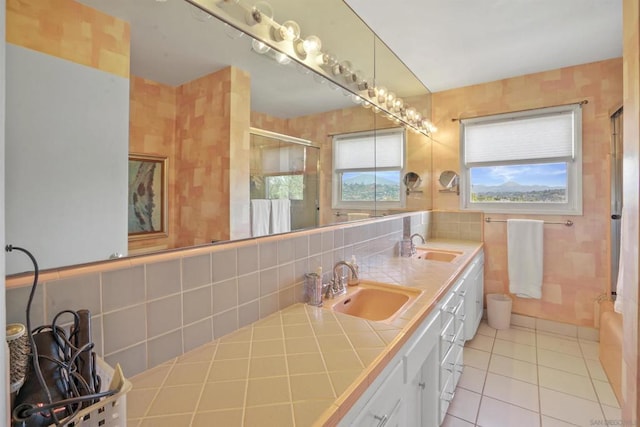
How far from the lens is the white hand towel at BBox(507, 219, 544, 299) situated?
278cm

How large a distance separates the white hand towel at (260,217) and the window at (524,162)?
265cm

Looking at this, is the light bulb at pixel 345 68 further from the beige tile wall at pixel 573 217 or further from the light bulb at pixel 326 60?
the beige tile wall at pixel 573 217

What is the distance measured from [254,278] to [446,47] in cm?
240

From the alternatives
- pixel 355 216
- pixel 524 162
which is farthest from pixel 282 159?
pixel 524 162

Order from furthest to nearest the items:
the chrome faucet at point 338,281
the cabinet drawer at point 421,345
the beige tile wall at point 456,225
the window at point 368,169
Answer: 1. the beige tile wall at point 456,225
2. the window at point 368,169
3. the chrome faucet at point 338,281
4. the cabinet drawer at point 421,345

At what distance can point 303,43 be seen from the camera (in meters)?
1.48

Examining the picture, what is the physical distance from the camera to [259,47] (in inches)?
50.8

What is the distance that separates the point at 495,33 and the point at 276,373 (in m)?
2.66

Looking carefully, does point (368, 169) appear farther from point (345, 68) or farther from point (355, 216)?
point (345, 68)

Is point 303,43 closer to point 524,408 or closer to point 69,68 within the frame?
point 69,68

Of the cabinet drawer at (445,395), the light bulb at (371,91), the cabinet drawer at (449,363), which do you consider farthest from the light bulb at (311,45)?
the cabinet drawer at (445,395)

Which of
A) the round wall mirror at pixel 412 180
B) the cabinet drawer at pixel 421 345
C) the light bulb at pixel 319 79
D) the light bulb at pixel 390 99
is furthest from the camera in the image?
the round wall mirror at pixel 412 180

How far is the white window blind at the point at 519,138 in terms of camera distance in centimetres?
272

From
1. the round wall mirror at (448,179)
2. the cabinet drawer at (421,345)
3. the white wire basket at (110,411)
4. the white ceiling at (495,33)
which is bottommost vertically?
the cabinet drawer at (421,345)
